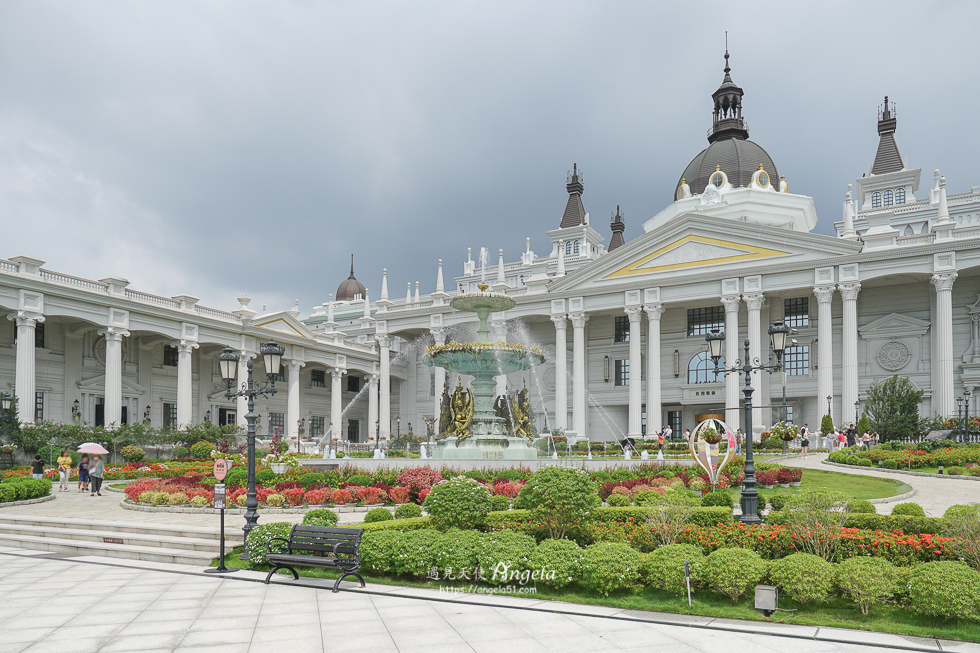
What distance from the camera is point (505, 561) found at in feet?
31.5

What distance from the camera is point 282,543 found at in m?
10.8

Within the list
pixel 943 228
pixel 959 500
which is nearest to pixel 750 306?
pixel 943 228

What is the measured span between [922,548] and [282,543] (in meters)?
9.04

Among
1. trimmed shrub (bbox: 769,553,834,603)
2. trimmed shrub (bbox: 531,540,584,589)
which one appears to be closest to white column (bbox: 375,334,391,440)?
trimmed shrub (bbox: 531,540,584,589)

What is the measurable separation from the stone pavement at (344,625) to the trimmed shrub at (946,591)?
20.3 inches

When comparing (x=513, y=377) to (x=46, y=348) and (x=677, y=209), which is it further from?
(x=46, y=348)

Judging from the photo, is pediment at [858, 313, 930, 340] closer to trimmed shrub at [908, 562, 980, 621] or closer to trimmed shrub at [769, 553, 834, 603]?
trimmed shrub at [908, 562, 980, 621]

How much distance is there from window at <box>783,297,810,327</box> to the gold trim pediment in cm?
458

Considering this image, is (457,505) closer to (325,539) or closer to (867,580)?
(325,539)

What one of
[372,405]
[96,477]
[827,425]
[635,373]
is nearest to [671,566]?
[96,477]

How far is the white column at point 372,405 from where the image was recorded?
55312 millimetres

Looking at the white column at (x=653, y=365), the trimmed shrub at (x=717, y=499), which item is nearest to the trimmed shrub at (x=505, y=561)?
the trimmed shrub at (x=717, y=499)

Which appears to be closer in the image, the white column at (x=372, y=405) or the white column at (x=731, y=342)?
the white column at (x=731, y=342)

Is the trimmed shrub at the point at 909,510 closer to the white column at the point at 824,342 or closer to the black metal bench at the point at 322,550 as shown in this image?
the black metal bench at the point at 322,550
